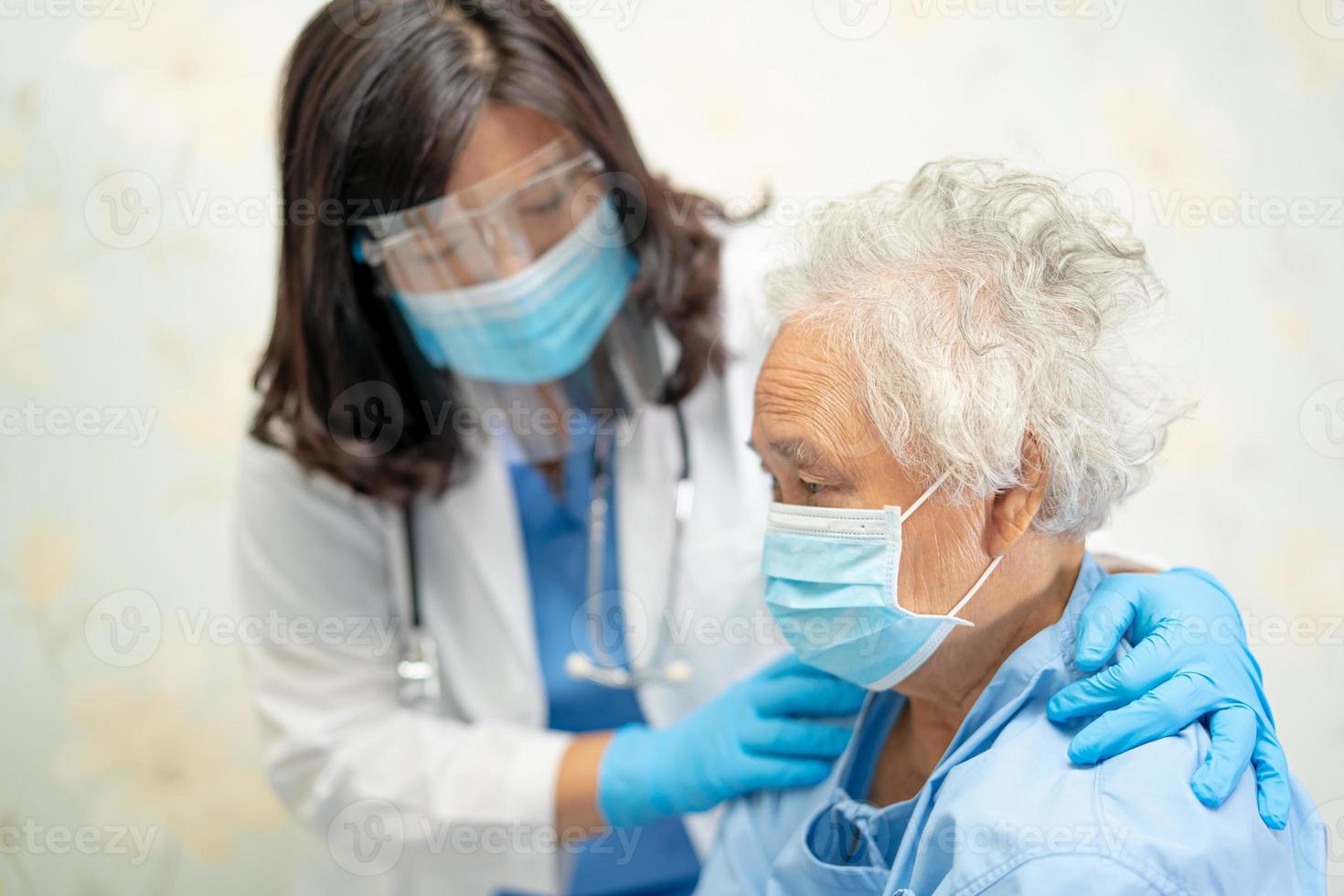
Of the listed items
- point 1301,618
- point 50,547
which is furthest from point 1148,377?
point 50,547

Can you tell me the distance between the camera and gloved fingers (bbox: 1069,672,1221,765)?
867mm

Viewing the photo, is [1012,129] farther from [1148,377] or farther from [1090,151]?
[1148,377]

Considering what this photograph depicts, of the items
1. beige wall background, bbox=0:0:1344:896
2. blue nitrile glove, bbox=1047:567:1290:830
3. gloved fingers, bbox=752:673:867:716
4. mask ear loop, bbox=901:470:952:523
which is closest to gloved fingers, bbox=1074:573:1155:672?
blue nitrile glove, bbox=1047:567:1290:830

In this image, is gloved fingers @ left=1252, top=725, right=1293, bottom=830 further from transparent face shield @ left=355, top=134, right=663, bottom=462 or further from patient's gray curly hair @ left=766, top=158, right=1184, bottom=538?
transparent face shield @ left=355, top=134, right=663, bottom=462

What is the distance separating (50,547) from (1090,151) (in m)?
2.20

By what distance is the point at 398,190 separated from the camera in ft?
3.98

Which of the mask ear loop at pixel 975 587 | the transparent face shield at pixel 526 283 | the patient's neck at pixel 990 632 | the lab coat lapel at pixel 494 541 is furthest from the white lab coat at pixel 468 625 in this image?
the mask ear loop at pixel 975 587

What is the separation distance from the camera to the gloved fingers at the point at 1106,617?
94 cm

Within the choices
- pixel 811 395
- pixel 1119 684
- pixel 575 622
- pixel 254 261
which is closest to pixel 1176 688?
pixel 1119 684

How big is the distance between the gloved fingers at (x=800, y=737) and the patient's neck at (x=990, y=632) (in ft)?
0.38

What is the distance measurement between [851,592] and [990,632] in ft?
0.52

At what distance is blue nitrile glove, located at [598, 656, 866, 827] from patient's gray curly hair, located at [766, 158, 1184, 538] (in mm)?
395

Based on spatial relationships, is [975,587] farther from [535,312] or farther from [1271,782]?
[535,312]

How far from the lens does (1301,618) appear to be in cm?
183
